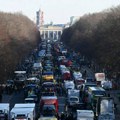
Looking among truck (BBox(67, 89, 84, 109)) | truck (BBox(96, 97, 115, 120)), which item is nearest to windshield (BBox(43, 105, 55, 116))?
truck (BBox(96, 97, 115, 120))

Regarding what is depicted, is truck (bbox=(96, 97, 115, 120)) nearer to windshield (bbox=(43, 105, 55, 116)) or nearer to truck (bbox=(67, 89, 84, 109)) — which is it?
windshield (bbox=(43, 105, 55, 116))

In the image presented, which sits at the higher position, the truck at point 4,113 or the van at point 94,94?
the van at point 94,94

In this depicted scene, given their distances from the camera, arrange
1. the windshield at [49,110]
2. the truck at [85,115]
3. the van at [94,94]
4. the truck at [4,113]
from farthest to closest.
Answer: the van at [94,94] → the windshield at [49,110] → the truck at [4,113] → the truck at [85,115]

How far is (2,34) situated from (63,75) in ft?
43.0

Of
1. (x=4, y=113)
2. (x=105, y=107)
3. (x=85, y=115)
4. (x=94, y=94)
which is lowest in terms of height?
(x=85, y=115)

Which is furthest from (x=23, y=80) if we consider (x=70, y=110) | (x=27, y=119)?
(x=27, y=119)

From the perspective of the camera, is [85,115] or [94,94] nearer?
[85,115]

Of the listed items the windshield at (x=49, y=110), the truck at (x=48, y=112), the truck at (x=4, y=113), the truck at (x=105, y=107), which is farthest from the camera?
the truck at (x=105, y=107)

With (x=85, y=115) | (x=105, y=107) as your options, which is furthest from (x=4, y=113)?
(x=105, y=107)

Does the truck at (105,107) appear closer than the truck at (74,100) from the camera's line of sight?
Yes

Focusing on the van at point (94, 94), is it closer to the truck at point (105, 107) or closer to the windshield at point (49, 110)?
the truck at point (105, 107)

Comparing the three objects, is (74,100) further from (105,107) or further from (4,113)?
(4,113)

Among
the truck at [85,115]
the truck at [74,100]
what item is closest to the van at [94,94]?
the truck at [74,100]

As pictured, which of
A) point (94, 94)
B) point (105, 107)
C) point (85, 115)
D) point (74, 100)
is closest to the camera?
point (85, 115)
